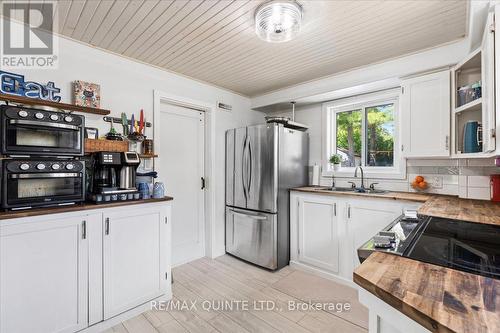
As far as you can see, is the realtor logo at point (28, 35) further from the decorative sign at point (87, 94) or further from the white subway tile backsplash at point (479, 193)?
the white subway tile backsplash at point (479, 193)

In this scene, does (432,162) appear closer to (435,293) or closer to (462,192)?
(462,192)

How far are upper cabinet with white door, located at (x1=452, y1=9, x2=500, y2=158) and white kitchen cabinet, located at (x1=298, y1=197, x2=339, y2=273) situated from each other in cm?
124

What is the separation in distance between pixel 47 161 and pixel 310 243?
265 cm

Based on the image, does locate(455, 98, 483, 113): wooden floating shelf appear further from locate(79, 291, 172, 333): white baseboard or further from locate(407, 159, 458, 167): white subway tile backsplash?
locate(79, 291, 172, 333): white baseboard

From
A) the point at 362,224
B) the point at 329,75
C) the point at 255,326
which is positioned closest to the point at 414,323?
the point at 255,326

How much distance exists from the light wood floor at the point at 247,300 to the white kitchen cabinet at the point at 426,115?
1597 millimetres

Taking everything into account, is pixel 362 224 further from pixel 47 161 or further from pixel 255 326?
pixel 47 161

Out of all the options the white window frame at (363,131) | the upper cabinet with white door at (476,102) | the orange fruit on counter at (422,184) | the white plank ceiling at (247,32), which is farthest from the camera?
the white window frame at (363,131)

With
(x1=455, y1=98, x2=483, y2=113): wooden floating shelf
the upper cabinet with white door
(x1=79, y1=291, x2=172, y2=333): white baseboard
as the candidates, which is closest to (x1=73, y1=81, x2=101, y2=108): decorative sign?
(x1=79, y1=291, x2=172, y2=333): white baseboard

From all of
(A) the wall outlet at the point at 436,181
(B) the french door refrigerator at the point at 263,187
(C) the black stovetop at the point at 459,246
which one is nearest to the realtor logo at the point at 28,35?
(B) the french door refrigerator at the point at 263,187

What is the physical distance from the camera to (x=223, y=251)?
11.2 feet

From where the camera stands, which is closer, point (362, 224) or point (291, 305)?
point (291, 305)

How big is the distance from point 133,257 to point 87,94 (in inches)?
59.0

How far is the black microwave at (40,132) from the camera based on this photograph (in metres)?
1.55
